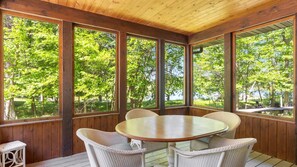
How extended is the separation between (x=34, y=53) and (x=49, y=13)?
2.32 ft

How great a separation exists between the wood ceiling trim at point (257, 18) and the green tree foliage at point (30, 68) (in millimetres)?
3311

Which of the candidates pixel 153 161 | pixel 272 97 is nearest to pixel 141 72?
pixel 153 161

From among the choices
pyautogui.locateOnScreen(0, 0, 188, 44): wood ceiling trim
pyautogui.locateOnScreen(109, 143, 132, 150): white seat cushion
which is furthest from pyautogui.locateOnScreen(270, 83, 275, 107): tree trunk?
pyautogui.locateOnScreen(109, 143, 132, 150): white seat cushion

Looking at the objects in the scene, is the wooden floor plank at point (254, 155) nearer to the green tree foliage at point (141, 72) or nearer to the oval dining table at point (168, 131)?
the oval dining table at point (168, 131)

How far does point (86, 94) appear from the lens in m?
3.47

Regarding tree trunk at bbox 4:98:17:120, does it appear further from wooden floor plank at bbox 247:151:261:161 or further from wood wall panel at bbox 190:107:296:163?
wood wall panel at bbox 190:107:296:163

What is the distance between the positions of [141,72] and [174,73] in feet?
3.36

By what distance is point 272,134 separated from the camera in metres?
3.18

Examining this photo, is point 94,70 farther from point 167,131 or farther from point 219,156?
point 219,156

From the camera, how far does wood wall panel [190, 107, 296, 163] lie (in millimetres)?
2943

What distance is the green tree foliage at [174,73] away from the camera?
15.2 ft

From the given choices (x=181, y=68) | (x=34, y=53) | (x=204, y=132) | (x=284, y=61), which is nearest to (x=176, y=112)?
(x=181, y=68)

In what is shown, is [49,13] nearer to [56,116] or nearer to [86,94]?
[86,94]

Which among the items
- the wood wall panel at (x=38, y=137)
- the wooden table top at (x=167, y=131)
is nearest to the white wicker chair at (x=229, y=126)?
the wooden table top at (x=167, y=131)
